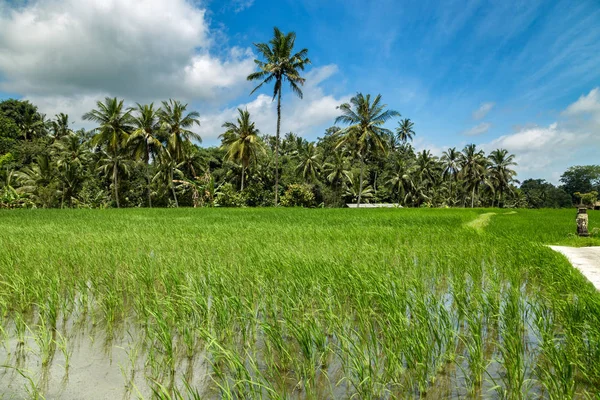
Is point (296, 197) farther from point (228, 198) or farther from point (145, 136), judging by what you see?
point (145, 136)

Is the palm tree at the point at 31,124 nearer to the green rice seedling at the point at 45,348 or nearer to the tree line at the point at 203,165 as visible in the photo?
the tree line at the point at 203,165

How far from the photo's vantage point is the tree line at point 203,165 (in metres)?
28.5

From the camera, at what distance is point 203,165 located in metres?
38.9

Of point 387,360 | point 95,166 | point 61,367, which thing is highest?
point 95,166

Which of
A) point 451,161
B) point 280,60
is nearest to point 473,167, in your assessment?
point 451,161

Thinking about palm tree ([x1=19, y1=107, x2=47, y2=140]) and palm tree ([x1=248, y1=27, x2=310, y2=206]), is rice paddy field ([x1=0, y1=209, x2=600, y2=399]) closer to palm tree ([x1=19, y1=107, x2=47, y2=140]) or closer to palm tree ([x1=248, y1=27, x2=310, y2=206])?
palm tree ([x1=248, y1=27, x2=310, y2=206])

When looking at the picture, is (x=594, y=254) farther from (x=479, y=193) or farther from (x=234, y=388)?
(x=479, y=193)

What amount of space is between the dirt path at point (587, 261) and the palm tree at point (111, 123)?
3096 centimetres

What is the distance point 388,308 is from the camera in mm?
3207

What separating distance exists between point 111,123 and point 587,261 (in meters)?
32.1

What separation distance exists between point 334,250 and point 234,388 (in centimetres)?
457

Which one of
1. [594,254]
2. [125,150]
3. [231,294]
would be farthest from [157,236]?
[125,150]

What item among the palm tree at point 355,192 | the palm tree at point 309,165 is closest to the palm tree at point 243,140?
the palm tree at point 309,165

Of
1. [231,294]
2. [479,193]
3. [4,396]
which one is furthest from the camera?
[479,193]
